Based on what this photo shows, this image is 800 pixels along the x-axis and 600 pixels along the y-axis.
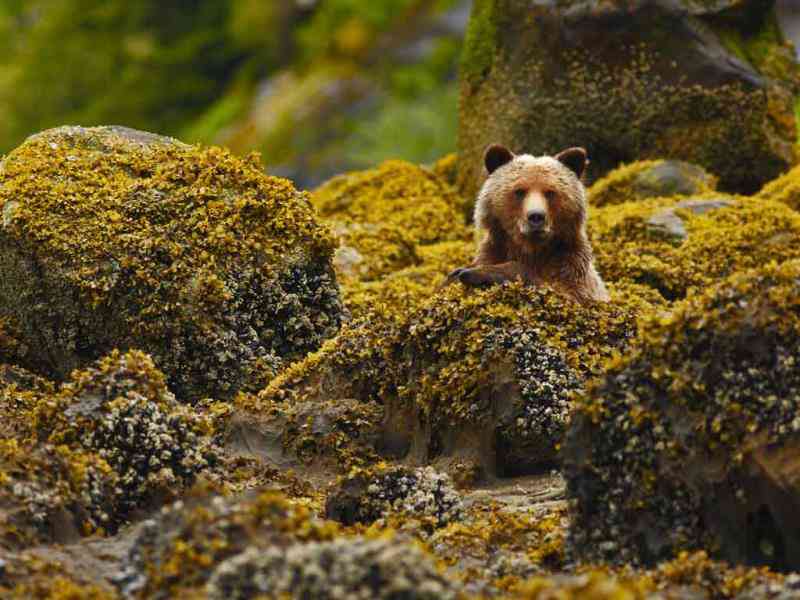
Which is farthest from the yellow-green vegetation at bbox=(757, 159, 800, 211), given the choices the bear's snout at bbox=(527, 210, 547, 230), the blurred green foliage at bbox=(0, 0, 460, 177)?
the blurred green foliage at bbox=(0, 0, 460, 177)

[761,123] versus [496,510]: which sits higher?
[761,123]

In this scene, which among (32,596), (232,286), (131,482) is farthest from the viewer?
(232,286)

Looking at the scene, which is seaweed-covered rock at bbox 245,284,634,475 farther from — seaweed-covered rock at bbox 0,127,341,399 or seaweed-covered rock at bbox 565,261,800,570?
seaweed-covered rock at bbox 565,261,800,570

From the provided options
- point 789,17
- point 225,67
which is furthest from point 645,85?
point 225,67

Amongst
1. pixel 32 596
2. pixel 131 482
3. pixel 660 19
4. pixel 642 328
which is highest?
pixel 660 19

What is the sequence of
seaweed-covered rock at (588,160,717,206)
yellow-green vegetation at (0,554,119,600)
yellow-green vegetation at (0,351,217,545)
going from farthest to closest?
seaweed-covered rock at (588,160,717,206) → yellow-green vegetation at (0,351,217,545) → yellow-green vegetation at (0,554,119,600)

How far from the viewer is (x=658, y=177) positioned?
13742 mm

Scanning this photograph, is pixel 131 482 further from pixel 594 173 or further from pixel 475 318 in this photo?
pixel 594 173

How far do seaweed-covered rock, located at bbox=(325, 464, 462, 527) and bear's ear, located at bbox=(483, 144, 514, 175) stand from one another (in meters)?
3.89

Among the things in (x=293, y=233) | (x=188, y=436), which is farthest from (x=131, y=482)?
(x=293, y=233)

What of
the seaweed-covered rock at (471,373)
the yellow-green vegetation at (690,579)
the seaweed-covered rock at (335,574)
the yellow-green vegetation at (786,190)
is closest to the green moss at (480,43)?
the yellow-green vegetation at (786,190)

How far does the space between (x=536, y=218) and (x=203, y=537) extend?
15.6 feet

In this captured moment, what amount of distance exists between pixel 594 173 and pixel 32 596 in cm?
1069

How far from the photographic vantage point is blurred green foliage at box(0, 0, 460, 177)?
35.4 m
